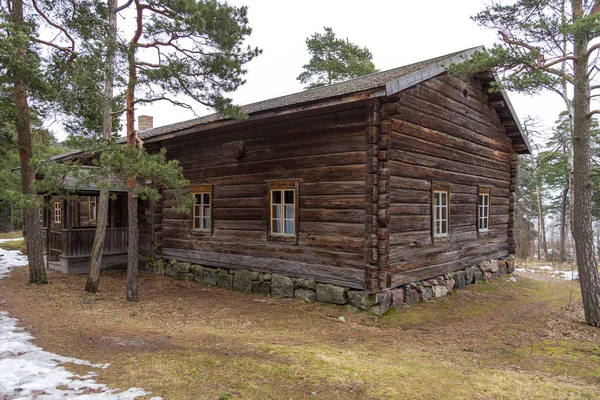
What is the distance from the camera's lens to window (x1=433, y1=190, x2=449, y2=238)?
10477mm

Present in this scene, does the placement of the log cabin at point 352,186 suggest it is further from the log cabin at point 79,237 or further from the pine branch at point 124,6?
the pine branch at point 124,6

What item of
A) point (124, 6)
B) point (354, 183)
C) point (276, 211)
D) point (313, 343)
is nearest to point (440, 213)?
point (354, 183)

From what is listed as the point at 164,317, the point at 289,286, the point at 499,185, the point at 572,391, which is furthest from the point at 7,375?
the point at 499,185

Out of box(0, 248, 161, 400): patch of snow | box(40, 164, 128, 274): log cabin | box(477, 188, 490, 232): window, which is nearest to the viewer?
box(0, 248, 161, 400): patch of snow

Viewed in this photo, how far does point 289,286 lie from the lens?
9930 millimetres

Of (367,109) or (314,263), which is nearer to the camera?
(367,109)

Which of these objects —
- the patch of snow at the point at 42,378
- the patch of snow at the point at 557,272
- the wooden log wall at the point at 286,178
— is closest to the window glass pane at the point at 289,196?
the wooden log wall at the point at 286,178

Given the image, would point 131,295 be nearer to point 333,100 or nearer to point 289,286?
point 289,286

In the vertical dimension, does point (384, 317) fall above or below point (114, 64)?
below

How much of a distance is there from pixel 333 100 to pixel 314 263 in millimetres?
3895

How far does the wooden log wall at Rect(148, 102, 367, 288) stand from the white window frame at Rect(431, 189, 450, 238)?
2.80m

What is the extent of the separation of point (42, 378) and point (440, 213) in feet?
31.1

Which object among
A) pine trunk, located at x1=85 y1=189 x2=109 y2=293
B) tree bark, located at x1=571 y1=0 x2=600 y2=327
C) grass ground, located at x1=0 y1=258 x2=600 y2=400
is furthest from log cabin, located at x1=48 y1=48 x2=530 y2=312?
tree bark, located at x1=571 y1=0 x2=600 y2=327

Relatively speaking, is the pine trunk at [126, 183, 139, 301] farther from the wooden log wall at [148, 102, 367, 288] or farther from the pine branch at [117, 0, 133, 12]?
the pine branch at [117, 0, 133, 12]
